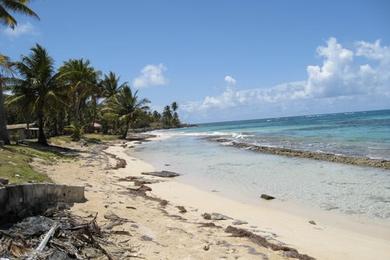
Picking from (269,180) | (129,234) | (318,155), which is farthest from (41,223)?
(318,155)

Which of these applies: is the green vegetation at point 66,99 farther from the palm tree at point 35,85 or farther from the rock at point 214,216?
the rock at point 214,216

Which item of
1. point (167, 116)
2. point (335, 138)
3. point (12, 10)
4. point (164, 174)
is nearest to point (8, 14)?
point (12, 10)

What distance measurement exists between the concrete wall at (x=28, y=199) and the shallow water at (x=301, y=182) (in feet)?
20.0

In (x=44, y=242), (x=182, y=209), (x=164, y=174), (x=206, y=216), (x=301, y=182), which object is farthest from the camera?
(x=164, y=174)

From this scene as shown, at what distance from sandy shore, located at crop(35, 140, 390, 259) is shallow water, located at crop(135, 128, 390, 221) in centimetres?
149

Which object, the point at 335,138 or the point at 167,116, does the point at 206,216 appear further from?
the point at 167,116

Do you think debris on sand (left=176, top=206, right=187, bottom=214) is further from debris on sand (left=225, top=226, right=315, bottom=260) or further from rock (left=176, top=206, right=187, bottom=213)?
debris on sand (left=225, top=226, right=315, bottom=260)

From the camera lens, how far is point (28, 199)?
24.6 feet

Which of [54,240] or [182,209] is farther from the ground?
[54,240]

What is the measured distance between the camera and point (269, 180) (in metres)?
16.2

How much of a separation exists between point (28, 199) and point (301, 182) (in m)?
10.8

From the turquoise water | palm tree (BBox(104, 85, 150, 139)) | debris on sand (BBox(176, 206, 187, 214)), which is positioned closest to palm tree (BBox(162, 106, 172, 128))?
the turquoise water

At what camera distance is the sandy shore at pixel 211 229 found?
7121mm

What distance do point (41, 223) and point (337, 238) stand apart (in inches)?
227
